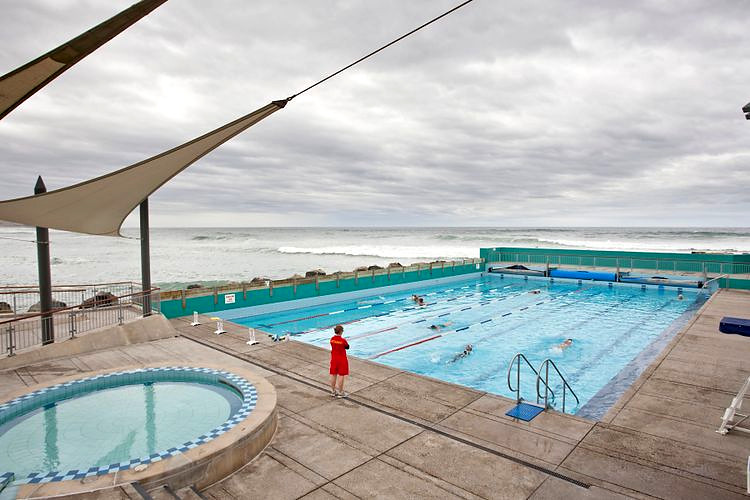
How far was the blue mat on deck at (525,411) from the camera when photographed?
670cm

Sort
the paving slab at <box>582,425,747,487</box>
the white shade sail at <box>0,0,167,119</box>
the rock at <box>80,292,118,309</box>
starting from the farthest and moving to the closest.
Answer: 1. the rock at <box>80,292,118,309</box>
2. the paving slab at <box>582,425,747,487</box>
3. the white shade sail at <box>0,0,167,119</box>

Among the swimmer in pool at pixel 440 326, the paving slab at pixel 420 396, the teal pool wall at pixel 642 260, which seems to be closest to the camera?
the paving slab at pixel 420 396

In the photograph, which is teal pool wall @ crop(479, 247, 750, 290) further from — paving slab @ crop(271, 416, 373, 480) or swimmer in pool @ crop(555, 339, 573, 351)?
paving slab @ crop(271, 416, 373, 480)

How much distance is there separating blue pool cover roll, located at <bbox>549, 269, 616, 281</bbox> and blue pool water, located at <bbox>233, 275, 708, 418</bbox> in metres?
1.45

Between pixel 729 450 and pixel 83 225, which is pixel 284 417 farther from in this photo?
pixel 83 225

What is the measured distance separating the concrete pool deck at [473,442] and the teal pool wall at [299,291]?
5.91 meters

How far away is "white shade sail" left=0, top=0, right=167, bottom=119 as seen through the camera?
11.9ft

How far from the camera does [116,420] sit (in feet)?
22.1

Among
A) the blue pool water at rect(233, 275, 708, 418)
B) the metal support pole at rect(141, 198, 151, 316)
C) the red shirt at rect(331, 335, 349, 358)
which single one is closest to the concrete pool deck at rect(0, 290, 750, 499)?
the red shirt at rect(331, 335, 349, 358)

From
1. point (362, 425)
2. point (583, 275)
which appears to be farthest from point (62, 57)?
point (583, 275)

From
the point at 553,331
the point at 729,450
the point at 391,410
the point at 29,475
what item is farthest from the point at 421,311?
the point at 29,475

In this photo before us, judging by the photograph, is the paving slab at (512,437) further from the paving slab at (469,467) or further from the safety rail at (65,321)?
the safety rail at (65,321)

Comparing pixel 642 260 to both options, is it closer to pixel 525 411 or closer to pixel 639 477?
pixel 525 411

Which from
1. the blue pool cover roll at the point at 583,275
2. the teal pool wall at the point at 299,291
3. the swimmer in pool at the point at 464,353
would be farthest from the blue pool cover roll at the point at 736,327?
the blue pool cover roll at the point at 583,275
